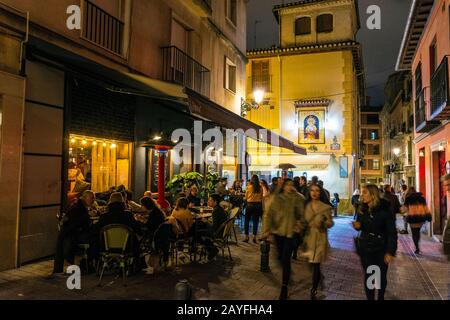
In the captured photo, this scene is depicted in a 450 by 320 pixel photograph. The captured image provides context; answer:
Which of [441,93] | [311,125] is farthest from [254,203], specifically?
[311,125]

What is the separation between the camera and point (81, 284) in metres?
5.98

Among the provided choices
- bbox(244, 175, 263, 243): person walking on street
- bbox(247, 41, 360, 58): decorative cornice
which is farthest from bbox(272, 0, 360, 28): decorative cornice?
bbox(244, 175, 263, 243): person walking on street

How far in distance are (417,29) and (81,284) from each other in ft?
46.4

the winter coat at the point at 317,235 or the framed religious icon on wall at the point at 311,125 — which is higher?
the framed religious icon on wall at the point at 311,125

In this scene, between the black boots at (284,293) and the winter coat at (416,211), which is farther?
the winter coat at (416,211)

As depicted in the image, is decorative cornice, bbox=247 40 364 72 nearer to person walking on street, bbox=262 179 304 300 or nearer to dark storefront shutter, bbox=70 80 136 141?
dark storefront shutter, bbox=70 80 136 141

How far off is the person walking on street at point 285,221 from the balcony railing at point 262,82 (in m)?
19.2

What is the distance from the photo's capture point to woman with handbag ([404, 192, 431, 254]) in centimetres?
964

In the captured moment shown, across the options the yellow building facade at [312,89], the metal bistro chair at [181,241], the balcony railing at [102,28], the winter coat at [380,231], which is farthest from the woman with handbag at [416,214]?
the yellow building facade at [312,89]

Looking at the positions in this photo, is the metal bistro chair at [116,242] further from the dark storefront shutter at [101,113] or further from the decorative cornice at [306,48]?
the decorative cornice at [306,48]

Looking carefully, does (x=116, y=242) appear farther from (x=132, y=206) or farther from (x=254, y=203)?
(x=254, y=203)

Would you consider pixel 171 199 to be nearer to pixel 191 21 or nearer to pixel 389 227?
pixel 191 21

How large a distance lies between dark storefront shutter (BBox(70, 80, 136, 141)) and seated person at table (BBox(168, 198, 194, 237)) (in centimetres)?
310

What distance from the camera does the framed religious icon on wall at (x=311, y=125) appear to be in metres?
23.2
